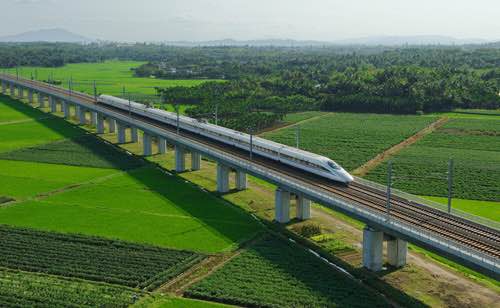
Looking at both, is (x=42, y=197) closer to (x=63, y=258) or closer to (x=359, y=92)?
(x=63, y=258)

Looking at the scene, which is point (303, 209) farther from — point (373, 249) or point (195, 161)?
point (195, 161)

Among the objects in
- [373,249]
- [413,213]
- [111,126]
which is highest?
[413,213]

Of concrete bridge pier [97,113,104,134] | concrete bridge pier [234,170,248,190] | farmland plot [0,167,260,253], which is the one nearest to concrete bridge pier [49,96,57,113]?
concrete bridge pier [97,113,104,134]

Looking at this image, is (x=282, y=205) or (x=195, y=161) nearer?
(x=282, y=205)

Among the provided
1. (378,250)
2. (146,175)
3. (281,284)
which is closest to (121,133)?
(146,175)

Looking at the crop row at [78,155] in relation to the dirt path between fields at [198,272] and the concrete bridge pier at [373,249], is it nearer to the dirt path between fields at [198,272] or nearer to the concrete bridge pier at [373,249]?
the dirt path between fields at [198,272]

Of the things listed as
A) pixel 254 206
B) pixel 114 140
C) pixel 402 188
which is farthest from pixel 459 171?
pixel 114 140

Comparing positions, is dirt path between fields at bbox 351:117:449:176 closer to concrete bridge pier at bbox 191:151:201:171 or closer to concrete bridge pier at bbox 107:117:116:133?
concrete bridge pier at bbox 191:151:201:171

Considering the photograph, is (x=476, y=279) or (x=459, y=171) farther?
(x=459, y=171)

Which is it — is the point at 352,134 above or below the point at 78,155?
above
